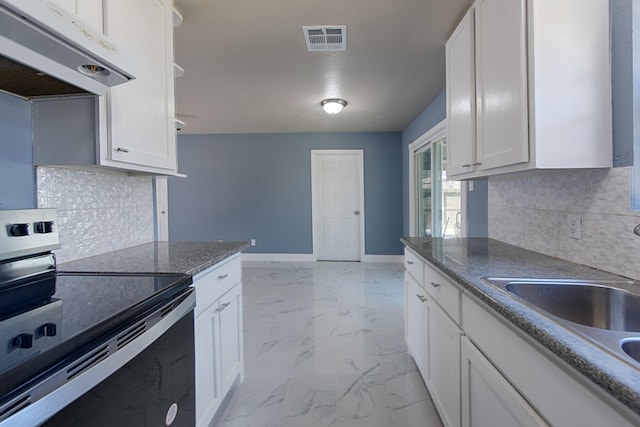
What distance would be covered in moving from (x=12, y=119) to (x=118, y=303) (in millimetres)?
949

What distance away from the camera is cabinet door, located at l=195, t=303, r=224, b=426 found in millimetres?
1378

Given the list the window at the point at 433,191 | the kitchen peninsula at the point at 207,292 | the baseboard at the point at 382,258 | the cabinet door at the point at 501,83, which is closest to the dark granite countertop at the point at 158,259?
the kitchen peninsula at the point at 207,292

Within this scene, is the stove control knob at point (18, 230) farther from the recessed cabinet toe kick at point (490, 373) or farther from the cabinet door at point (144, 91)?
the recessed cabinet toe kick at point (490, 373)

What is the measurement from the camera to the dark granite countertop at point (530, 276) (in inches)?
22.3

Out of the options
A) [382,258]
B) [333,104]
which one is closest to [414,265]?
[333,104]

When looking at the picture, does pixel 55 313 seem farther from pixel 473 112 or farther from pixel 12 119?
pixel 473 112

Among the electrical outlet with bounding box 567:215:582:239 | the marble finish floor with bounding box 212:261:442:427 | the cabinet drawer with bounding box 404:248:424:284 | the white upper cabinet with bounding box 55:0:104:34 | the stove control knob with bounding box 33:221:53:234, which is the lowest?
the marble finish floor with bounding box 212:261:442:427

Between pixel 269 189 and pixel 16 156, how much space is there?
4435mm

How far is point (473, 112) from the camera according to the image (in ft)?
5.73

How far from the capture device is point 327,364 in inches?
87.3

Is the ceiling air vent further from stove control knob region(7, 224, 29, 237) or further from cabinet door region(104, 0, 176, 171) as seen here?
stove control knob region(7, 224, 29, 237)

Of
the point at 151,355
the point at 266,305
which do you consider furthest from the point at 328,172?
the point at 151,355

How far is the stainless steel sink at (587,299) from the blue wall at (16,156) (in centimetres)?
185

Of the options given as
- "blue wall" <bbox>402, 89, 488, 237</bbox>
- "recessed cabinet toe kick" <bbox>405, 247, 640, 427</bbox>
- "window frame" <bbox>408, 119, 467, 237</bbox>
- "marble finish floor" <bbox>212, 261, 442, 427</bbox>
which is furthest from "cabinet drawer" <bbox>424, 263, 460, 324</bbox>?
"window frame" <bbox>408, 119, 467, 237</bbox>
